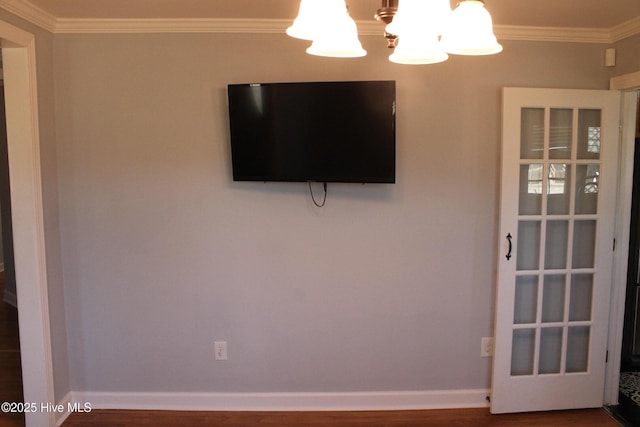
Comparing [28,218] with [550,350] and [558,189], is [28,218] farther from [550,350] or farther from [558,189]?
[550,350]

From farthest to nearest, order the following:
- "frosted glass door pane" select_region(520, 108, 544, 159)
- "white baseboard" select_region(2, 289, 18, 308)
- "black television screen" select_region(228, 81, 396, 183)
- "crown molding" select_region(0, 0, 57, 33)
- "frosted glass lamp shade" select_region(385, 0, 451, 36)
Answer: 1. "white baseboard" select_region(2, 289, 18, 308)
2. "frosted glass door pane" select_region(520, 108, 544, 159)
3. "black television screen" select_region(228, 81, 396, 183)
4. "crown molding" select_region(0, 0, 57, 33)
5. "frosted glass lamp shade" select_region(385, 0, 451, 36)

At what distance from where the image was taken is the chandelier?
39.3 inches

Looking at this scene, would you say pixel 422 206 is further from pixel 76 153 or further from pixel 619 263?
pixel 76 153

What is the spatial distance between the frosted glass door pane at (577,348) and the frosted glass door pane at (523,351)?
27 centimetres

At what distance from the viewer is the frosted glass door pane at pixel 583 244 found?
2.66m

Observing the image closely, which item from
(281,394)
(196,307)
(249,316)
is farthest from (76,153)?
(281,394)

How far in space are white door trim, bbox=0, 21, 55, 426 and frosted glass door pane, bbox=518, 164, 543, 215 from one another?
2888 millimetres

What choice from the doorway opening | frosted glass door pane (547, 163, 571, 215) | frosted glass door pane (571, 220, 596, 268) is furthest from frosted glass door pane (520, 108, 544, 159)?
the doorway opening

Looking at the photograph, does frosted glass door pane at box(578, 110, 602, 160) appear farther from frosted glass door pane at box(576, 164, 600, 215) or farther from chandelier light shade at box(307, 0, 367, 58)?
chandelier light shade at box(307, 0, 367, 58)

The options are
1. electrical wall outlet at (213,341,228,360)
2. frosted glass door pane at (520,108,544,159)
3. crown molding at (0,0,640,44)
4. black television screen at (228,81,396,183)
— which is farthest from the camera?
electrical wall outlet at (213,341,228,360)

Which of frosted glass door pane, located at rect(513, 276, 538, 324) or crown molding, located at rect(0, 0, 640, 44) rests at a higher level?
Answer: crown molding, located at rect(0, 0, 640, 44)

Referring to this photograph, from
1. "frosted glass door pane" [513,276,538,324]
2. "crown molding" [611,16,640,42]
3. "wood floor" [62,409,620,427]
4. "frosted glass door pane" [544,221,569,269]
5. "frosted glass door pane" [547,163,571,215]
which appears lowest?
"wood floor" [62,409,620,427]


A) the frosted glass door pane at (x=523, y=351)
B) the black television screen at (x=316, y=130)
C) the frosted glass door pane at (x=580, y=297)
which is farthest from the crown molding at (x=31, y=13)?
the frosted glass door pane at (x=580, y=297)

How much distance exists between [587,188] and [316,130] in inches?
70.1
